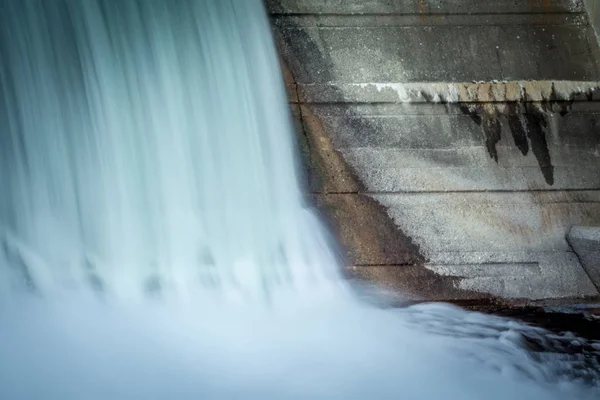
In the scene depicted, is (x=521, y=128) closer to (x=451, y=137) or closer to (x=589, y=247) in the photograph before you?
(x=451, y=137)

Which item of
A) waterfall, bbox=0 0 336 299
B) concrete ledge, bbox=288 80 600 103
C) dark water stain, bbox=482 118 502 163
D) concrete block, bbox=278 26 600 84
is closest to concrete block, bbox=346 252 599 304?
waterfall, bbox=0 0 336 299

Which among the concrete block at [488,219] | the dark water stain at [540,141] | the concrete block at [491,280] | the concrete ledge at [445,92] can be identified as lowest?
the concrete block at [491,280]

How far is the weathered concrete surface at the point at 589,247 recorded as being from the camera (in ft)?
22.9

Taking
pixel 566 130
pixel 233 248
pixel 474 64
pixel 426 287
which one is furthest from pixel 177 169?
pixel 566 130

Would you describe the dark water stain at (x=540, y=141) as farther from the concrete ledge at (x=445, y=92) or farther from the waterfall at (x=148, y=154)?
the waterfall at (x=148, y=154)

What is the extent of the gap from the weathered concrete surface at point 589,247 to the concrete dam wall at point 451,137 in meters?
0.05

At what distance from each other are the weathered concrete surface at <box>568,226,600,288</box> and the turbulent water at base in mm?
632

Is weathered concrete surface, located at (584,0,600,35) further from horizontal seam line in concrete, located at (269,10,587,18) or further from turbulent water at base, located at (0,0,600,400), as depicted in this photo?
turbulent water at base, located at (0,0,600,400)

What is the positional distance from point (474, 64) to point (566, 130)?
0.95 meters

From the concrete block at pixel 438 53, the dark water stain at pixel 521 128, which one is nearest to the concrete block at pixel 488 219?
the dark water stain at pixel 521 128

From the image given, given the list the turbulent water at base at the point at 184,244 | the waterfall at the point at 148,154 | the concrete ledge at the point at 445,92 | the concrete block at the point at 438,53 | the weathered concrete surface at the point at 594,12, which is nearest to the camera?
the turbulent water at base at the point at 184,244

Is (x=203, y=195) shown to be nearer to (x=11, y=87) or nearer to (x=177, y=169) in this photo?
(x=177, y=169)

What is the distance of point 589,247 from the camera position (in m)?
7.01

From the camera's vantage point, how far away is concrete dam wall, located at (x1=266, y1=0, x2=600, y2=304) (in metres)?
6.96
